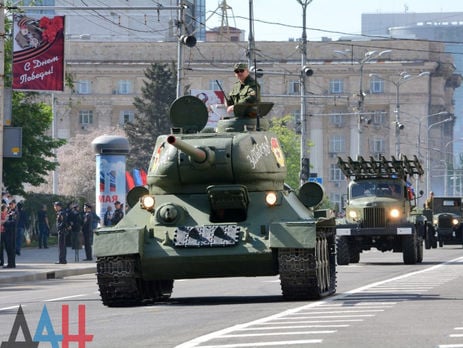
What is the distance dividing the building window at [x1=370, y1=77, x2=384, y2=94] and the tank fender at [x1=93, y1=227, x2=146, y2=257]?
12513 cm

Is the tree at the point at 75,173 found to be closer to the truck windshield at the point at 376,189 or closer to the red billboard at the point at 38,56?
the truck windshield at the point at 376,189

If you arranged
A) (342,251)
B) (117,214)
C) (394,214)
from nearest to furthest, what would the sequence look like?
1. (342,251)
2. (394,214)
3. (117,214)

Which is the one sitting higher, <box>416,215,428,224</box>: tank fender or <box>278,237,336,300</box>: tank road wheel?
<box>416,215,428,224</box>: tank fender

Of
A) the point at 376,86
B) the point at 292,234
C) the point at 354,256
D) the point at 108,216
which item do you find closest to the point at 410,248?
the point at 354,256

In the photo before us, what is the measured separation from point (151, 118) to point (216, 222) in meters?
96.4

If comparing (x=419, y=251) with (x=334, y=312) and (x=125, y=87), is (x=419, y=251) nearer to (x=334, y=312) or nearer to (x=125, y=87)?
(x=334, y=312)

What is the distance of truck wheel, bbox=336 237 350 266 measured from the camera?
41031 millimetres

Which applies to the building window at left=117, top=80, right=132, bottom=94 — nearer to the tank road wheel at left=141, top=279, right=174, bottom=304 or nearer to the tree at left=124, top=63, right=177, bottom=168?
the tree at left=124, top=63, right=177, bottom=168

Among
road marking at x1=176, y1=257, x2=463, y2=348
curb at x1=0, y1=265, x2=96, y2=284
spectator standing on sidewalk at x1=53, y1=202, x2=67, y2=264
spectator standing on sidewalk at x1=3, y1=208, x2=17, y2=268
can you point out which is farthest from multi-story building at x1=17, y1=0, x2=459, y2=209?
road marking at x1=176, y1=257, x2=463, y2=348

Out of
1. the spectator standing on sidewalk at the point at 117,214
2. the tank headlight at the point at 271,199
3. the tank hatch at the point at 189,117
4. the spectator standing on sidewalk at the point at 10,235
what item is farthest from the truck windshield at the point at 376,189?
the tank headlight at the point at 271,199

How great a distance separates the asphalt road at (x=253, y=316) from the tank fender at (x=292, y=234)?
0.80m

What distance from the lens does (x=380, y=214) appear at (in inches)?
1656

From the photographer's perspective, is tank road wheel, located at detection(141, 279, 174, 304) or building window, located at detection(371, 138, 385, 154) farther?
building window, located at detection(371, 138, 385, 154)

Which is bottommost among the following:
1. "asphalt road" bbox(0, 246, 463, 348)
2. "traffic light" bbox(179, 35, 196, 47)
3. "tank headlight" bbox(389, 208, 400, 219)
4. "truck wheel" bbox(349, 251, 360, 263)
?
A: "asphalt road" bbox(0, 246, 463, 348)
